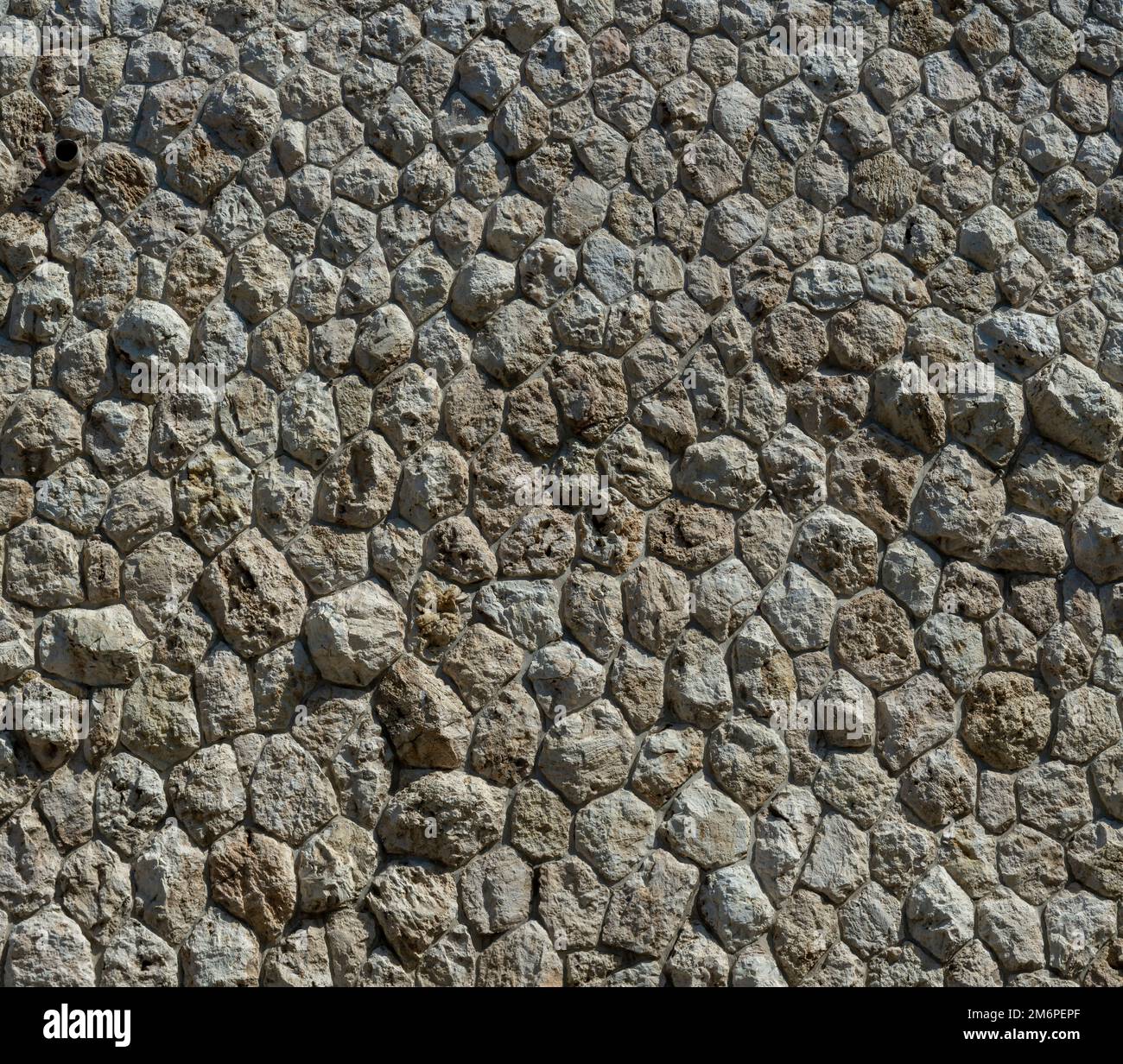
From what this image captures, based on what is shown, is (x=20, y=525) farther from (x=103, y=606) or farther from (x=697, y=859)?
(x=697, y=859)

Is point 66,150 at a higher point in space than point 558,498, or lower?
higher

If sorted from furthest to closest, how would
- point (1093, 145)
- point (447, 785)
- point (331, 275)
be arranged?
point (1093, 145) → point (331, 275) → point (447, 785)

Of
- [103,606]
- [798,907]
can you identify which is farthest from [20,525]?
[798,907]

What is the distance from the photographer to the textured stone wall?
4.36 meters

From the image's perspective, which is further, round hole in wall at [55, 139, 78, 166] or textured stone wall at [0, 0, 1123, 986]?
round hole in wall at [55, 139, 78, 166]

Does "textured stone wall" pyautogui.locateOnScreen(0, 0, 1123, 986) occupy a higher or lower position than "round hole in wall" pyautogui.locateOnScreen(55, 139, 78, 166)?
lower

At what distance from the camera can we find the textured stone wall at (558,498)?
4.36 metres

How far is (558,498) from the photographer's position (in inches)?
181

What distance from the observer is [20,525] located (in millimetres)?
4434

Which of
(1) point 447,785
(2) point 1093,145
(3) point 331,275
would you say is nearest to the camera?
(1) point 447,785

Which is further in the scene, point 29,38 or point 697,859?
point 29,38

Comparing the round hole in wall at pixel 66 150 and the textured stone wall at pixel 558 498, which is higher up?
the round hole in wall at pixel 66 150

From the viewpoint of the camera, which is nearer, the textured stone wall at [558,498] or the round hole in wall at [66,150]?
the textured stone wall at [558,498]

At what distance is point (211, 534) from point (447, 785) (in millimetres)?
1358
